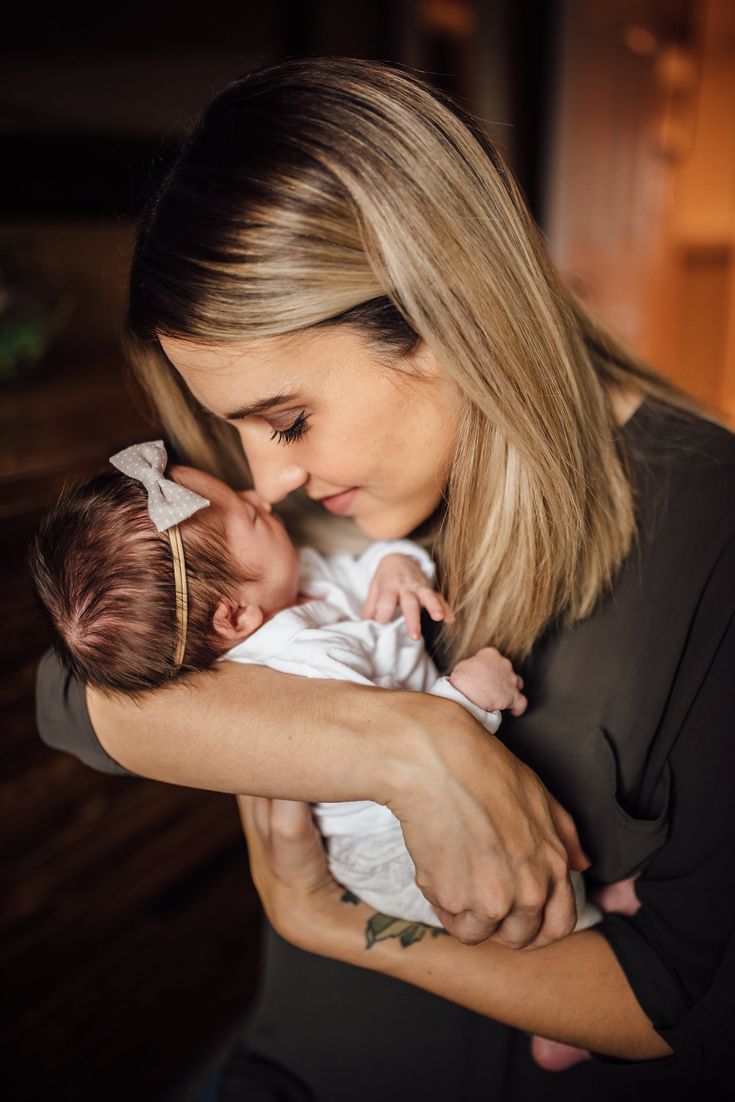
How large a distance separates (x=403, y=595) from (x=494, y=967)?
393mm

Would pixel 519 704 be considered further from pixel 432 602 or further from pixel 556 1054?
pixel 556 1054

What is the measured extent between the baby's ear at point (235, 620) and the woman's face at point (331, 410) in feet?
0.42

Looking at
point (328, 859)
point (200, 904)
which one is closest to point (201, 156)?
point (328, 859)

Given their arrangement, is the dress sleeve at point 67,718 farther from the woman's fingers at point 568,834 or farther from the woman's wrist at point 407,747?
the woman's fingers at point 568,834

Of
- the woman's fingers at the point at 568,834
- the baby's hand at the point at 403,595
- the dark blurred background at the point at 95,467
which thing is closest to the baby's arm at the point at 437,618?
the baby's hand at the point at 403,595

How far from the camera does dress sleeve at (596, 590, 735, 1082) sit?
801 millimetres

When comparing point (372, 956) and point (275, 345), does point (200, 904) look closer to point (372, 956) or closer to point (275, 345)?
point (372, 956)

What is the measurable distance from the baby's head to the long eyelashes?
119 millimetres

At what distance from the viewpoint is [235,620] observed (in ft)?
2.96

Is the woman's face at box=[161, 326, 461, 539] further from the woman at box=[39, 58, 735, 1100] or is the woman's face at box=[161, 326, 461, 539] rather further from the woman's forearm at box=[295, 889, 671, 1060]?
the woman's forearm at box=[295, 889, 671, 1060]

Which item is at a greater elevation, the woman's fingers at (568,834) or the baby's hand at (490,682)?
the baby's hand at (490,682)

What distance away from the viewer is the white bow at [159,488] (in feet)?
2.65

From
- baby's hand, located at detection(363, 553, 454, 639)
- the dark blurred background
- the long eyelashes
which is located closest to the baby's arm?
baby's hand, located at detection(363, 553, 454, 639)

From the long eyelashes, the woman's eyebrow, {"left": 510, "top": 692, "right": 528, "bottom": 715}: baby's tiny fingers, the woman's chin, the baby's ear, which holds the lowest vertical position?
{"left": 510, "top": 692, "right": 528, "bottom": 715}: baby's tiny fingers
